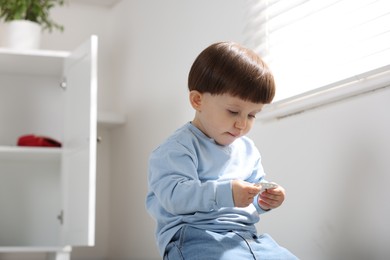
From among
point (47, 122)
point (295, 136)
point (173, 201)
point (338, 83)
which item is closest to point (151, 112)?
point (47, 122)

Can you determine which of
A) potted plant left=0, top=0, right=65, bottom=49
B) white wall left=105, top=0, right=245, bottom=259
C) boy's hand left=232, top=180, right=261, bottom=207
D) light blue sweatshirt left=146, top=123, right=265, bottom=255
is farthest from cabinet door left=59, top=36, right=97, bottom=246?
boy's hand left=232, top=180, right=261, bottom=207

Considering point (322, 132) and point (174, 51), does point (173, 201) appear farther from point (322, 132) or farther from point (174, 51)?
point (174, 51)

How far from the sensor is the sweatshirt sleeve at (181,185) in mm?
1477

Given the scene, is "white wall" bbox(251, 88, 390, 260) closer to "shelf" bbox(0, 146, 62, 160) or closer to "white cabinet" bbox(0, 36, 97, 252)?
"white cabinet" bbox(0, 36, 97, 252)

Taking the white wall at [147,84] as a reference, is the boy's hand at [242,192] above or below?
below

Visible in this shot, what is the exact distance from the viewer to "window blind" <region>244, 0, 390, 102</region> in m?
1.80

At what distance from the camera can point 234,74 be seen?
5.07ft

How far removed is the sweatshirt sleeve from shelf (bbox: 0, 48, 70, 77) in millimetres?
1654

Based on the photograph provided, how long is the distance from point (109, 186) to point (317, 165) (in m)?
1.80

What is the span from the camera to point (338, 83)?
6.15 ft

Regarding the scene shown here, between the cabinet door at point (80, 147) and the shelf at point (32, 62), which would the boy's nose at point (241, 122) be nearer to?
the cabinet door at point (80, 147)

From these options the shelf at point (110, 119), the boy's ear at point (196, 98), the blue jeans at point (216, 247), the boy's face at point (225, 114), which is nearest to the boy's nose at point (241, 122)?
the boy's face at point (225, 114)

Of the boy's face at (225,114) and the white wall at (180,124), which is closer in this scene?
the boy's face at (225,114)

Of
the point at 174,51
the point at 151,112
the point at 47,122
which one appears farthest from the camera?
the point at 47,122
